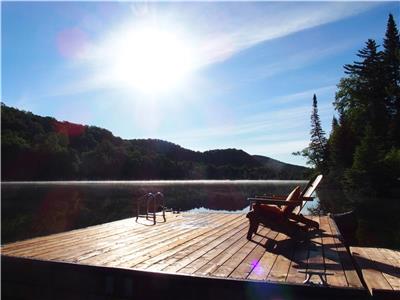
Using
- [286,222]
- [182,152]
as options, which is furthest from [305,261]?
[182,152]

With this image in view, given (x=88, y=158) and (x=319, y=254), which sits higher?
(x=88, y=158)

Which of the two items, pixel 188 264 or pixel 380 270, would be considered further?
pixel 380 270

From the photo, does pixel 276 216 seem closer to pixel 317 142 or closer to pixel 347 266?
pixel 347 266

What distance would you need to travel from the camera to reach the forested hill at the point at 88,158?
3374 inches

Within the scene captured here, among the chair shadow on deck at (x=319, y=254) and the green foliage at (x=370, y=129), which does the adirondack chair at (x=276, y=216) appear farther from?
the green foliage at (x=370, y=129)

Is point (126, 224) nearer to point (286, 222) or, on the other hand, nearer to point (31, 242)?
point (31, 242)

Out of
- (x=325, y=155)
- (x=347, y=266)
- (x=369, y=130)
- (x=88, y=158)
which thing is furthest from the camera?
(x=88, y=158)

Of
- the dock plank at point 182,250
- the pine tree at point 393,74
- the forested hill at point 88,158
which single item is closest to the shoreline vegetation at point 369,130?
the pine tree at point 393,74

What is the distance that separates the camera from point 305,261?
18.1ft

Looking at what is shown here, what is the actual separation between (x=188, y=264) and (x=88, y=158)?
326ft

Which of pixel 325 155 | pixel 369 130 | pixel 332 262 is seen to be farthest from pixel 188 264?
pixel 325 155

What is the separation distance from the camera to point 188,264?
5.33 metres

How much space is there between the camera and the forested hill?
8569 cm

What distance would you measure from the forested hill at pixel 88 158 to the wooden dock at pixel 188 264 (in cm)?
8052
